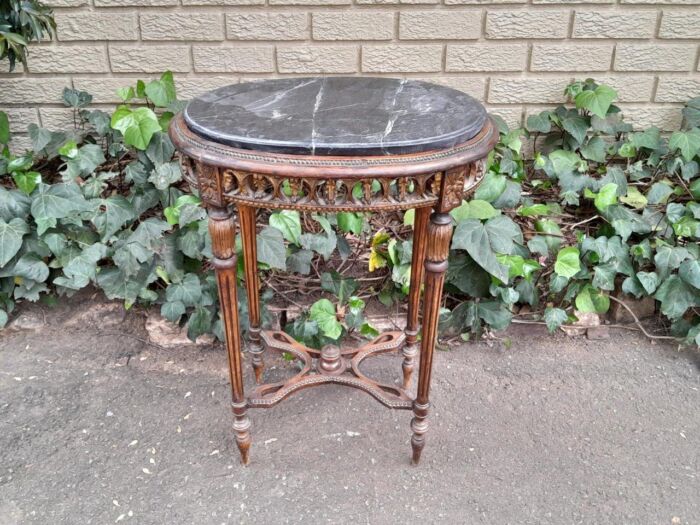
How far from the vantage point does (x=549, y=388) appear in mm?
2393

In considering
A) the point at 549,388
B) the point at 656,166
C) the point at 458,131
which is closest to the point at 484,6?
the point at 656,166

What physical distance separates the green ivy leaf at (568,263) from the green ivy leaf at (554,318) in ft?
0.55

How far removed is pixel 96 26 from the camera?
2.59 meters

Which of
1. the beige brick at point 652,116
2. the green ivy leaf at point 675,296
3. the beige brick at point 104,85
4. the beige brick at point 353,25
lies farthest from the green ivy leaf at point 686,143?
the beige brick at point 104,85

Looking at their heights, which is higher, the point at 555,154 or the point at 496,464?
the point at 555,154

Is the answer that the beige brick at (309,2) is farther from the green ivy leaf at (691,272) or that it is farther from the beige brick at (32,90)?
the green ivy leaf at (691,272)

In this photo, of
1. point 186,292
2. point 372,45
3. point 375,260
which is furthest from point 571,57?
point 186,292

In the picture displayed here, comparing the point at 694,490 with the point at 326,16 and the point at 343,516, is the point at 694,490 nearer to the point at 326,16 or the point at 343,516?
the point at 343,516

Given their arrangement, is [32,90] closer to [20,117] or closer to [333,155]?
[20,117]

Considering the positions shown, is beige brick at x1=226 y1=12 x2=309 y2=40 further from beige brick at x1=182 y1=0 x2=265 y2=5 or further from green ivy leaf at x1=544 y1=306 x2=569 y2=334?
green ivy leaf at x1=544 y1=306 x2=569 y2=334

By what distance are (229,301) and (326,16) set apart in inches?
58.1

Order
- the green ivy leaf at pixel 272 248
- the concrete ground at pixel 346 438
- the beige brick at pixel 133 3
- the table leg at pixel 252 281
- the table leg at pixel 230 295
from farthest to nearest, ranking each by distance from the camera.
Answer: the beige brick at pixel 133 3 → the green ivy leaf at pixel 272 248 → the table leg at pixel 252 281 → the concrete ground at pixel 346 438 → the table leg at pixel 230 295

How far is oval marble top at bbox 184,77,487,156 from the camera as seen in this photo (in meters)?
1.36

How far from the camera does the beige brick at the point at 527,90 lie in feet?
8.91
